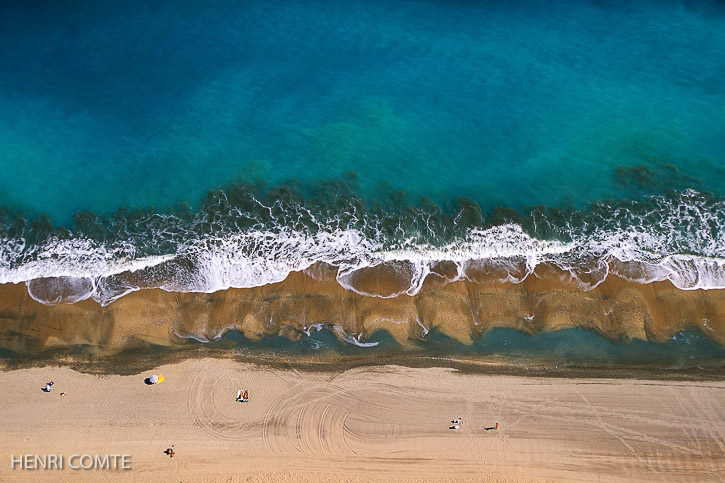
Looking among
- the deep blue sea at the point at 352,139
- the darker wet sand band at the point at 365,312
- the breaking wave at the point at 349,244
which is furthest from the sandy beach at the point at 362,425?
the deep blue sea at the point at 352,139

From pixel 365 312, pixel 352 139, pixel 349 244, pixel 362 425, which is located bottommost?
pixel 362 425

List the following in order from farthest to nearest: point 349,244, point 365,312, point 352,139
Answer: point 352,139, point 349,244, point 365,312

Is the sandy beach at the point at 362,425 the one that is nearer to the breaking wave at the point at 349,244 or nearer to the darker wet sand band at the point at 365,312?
the darker wet sand band at the point at 365,312

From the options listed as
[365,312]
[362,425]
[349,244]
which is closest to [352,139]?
[349,244]

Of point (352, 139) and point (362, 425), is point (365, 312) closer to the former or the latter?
point (362, 425)

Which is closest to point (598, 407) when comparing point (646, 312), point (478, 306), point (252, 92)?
point (646, 312)

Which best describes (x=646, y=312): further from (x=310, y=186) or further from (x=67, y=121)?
(x=67, y=121)
